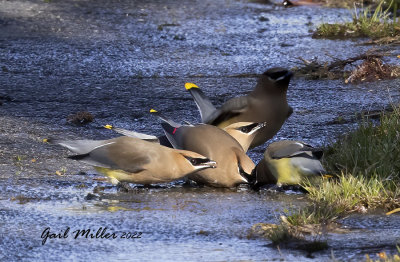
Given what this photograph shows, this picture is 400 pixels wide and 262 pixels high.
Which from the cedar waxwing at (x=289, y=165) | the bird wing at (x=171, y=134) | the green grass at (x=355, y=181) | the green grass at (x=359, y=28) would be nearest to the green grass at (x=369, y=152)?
the green grass at (x=355, y=181)

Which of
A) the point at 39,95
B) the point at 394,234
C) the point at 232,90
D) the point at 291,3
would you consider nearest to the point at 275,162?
the point at 394,234

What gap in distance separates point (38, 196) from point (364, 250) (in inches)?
78.8

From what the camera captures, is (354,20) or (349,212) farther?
(354,20)

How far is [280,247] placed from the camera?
13.1 ft

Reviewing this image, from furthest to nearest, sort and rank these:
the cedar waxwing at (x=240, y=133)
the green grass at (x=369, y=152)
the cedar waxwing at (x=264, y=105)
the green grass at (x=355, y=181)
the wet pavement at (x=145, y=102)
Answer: the cedar waxwing at (x=264, y=105) → the cedar waxwing at (x=240, y=133) → the green grass at (x=369, y=152) → the green grass at (x=355, y=181) → the wet pavement at (x=145, y=102)

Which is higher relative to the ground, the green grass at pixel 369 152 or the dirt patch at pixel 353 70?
the green grass at pixel 369 152

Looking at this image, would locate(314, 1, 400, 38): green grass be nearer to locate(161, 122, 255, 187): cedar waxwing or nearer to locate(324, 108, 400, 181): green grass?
locate(324, 108, 400, 181): green grass

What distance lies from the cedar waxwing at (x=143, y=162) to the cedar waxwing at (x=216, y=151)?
154 mm

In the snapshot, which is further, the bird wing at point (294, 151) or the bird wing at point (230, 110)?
the bird wing at point (230, 110)

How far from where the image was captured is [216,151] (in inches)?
212

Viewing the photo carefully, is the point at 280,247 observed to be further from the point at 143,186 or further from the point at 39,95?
the point at 39,95

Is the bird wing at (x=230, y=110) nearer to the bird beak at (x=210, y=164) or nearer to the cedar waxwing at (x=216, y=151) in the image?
the cedar waxwing at (x=216, y=151)

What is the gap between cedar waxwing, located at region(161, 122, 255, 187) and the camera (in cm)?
532

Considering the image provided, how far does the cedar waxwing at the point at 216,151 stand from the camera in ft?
17.4
